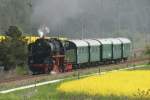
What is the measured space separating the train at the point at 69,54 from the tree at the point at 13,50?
119cm

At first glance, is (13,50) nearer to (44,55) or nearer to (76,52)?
(44,55)

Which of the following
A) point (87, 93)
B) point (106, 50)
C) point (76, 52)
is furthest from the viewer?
point (106, 50)

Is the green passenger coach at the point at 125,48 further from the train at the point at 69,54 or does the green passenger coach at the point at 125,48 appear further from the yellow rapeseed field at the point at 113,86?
the yellow rapeseed field at the point at 113,86

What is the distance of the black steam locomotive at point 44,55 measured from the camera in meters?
43.4

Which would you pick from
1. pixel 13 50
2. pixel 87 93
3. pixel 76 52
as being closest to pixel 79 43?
pixel 76 52

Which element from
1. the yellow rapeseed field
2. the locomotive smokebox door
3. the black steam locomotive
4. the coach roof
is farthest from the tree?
the yellow rapeseed field

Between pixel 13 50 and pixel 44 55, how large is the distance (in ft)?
9.85

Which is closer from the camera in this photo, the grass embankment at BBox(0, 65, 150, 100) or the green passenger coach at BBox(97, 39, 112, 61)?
the grass embankment at BBox(0, 65, 150, 100)

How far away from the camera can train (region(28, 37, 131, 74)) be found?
4362 centimetres

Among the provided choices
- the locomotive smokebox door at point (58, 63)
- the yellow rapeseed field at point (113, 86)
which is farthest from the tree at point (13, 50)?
the yellow rapeseed field at point (113, 86)

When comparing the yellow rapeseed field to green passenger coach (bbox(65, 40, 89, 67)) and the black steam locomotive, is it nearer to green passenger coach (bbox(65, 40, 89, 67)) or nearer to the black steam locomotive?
the black steam locomotive

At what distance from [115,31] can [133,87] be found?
69.6 m

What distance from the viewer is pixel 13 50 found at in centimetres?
4175

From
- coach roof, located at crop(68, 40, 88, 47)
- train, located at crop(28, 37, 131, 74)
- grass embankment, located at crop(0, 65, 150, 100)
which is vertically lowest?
grass embankment, located at crop(0, 65, 150, 100)
